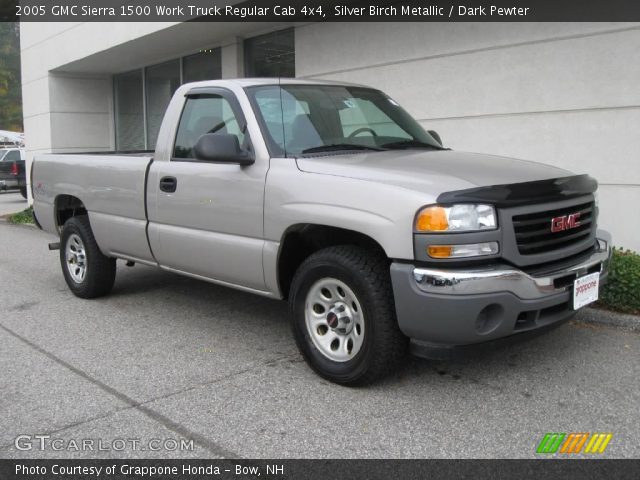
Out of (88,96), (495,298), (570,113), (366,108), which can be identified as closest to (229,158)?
(366,108)

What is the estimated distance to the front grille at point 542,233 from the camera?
3640mm

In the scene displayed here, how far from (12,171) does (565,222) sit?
21.7m

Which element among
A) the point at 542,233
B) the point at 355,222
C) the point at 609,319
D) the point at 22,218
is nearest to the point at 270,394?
the point at 355,222

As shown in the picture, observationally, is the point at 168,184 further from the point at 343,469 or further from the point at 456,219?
the point at 343,469

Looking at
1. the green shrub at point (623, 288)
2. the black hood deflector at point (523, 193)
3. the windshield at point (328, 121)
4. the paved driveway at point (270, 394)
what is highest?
the windshield at point (328, 121)

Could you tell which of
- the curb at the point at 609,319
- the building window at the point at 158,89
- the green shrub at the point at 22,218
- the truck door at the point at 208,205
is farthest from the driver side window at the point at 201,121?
the green shrub at the point at 22,218

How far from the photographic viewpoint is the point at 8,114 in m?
54.8

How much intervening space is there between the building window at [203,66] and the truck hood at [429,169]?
866 cm

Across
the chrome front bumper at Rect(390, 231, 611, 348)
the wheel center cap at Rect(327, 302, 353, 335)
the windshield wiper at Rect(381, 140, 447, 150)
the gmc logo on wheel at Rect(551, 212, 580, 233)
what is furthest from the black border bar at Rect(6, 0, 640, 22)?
the wheel center cap at Rect(327, 302, 353, 335)

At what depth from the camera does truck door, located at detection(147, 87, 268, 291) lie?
4473 millimetres

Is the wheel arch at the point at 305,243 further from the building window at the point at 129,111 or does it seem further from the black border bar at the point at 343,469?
the building window at the point at 129,111

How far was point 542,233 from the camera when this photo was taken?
12.3 feet

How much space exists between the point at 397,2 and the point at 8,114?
54462mm

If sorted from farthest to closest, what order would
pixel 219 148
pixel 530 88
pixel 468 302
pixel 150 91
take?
pixel 150 91 → pixel 530 88 → pixel 219 148 → pixel 468 302
